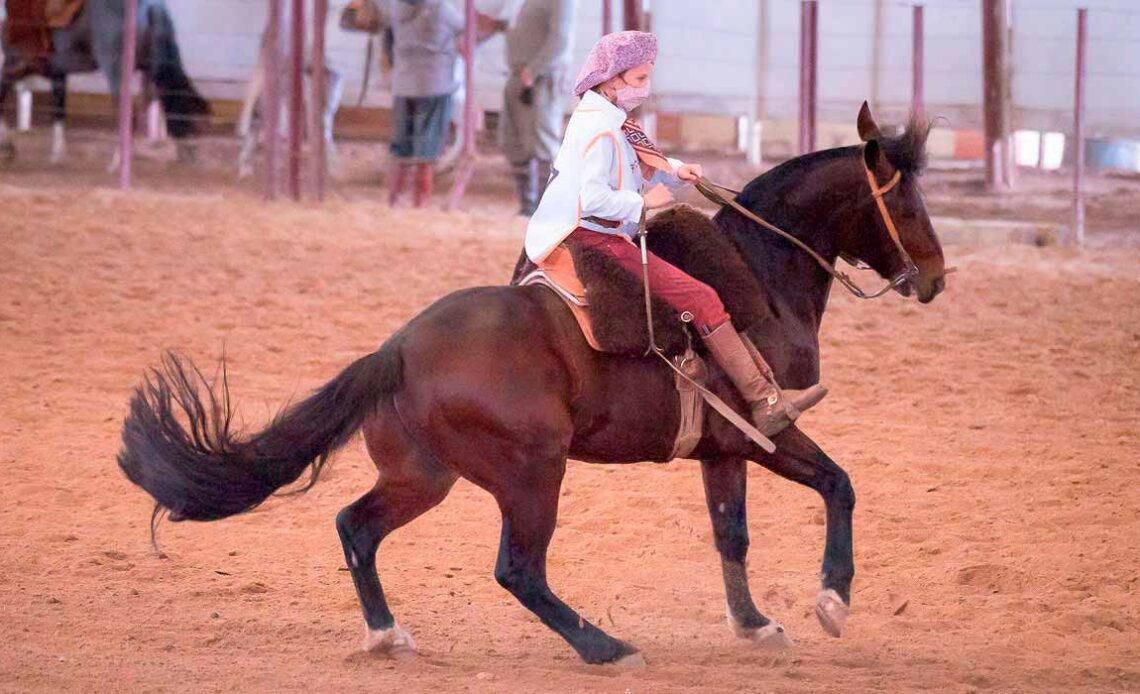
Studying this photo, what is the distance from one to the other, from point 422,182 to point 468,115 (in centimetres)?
73

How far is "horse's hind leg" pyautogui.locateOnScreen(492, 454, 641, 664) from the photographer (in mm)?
4746

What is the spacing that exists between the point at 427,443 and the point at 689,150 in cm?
1208

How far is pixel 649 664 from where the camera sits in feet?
16.0

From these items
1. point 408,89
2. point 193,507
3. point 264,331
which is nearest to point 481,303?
point 193,507

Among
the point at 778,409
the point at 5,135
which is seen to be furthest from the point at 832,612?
the point at 5,135

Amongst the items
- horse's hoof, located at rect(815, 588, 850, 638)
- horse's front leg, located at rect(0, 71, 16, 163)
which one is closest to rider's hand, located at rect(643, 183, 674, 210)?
horse's hoof, located at rect(815, 588, 850, 638)

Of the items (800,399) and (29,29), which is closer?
(800,399)

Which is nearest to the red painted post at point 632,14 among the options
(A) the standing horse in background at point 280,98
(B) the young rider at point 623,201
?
Result: (A) the standing horse in background at point 280,98

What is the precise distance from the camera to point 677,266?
513cm

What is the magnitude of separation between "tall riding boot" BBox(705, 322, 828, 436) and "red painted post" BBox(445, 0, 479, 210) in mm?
9337

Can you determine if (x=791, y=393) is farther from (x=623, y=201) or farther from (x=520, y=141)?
(x=520, y=141)

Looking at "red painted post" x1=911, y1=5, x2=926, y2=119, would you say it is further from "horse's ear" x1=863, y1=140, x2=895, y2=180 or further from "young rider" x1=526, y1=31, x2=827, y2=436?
"young rider" x1=526, y1=31, x2=827, y2=436

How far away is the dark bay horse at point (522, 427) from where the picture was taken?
473 cm

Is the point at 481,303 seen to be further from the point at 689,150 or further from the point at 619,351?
the point at 689,150
